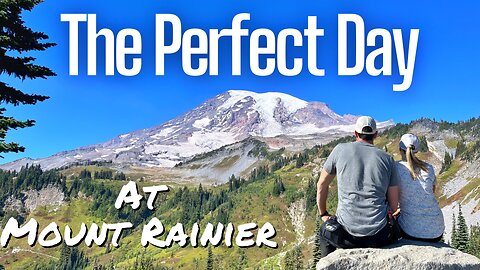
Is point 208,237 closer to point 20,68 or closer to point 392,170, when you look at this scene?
point 20,68

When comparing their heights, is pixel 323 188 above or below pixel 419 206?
above

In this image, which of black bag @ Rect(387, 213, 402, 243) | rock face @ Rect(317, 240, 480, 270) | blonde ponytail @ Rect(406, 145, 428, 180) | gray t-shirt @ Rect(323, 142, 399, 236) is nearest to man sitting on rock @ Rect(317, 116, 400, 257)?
gray t-shirt @ Rect(323, 142, 399, 236)

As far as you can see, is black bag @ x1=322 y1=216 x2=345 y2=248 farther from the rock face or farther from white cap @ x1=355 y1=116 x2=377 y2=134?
white cap @ x1=355 y1=116 x2=377 y2=134

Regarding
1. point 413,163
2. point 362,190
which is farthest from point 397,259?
point 413,163

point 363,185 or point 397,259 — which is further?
point 397,259

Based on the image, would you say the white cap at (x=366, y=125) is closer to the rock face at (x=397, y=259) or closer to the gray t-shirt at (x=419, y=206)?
the gray t-shirt at (x=419, y=206)

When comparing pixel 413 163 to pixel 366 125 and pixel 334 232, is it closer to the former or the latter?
pixel 366 125

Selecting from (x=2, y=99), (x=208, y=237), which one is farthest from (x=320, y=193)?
(x=208, y=237)
